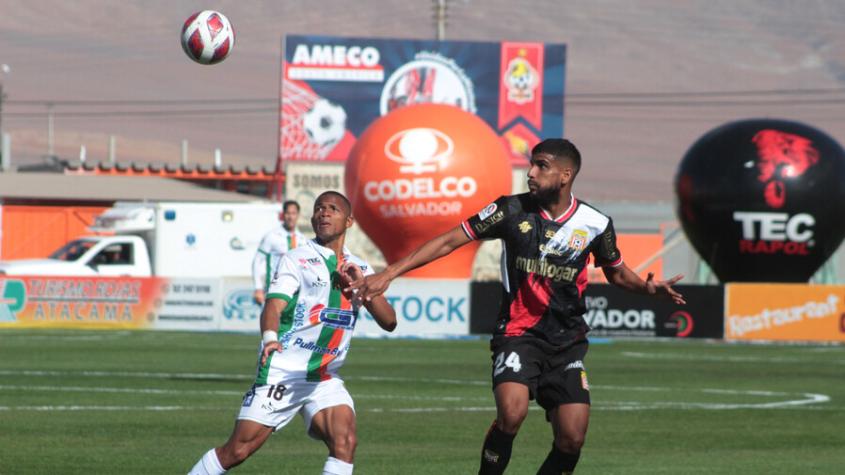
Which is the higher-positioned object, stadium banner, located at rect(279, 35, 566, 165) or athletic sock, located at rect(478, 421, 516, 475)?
stadium banner, located at rect(279, 35, 566, 165)

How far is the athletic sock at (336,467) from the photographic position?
9.80 m

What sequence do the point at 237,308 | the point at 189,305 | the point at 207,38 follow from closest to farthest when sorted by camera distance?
the point at 207,38
the point at 237,308
the point at 189,305

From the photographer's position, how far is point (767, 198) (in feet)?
121

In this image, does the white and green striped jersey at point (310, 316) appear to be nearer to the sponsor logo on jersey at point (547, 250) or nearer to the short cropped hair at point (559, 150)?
the sponsor logo on jersey at point (547, 250)

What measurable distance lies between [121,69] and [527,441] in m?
178

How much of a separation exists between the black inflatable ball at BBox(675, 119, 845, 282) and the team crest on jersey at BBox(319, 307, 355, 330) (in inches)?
1101

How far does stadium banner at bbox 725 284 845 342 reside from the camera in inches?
1264

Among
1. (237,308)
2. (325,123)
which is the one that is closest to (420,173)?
(237,308)

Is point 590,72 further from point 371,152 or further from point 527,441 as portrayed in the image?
point 527,441

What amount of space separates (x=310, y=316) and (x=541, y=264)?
149 centimetres

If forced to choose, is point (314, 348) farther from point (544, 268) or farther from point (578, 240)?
point (578, 240)

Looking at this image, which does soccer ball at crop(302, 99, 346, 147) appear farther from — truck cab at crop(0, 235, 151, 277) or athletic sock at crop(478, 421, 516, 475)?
athletic sock at crop(478, 421, 516, 475)

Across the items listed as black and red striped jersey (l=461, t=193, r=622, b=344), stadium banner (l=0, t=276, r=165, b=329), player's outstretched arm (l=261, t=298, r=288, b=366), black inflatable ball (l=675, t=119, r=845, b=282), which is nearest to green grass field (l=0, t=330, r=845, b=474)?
black and red striped jersey (l=461, t=193, r=622, b=344)

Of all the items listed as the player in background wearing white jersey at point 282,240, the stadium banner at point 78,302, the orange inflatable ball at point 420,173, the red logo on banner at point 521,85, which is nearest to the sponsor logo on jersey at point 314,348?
the player in background wearing white jersey at point 282,240
